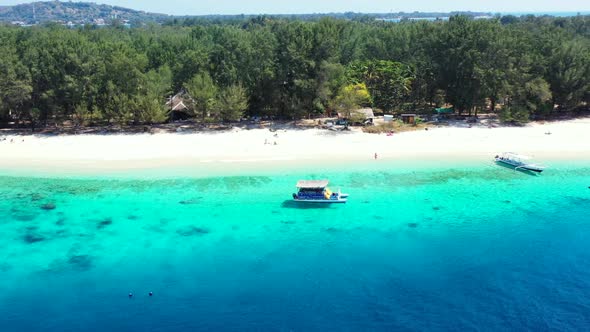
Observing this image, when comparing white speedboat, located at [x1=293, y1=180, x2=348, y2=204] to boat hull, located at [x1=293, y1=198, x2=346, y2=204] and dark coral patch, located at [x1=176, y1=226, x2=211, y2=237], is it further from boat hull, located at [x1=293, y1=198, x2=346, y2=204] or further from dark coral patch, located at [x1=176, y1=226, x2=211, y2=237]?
dark coral patch, located at [x1=176, y1=226, x2=211, y2=237]

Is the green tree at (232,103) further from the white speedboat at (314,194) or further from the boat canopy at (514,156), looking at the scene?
the boat canopy at (514,156)

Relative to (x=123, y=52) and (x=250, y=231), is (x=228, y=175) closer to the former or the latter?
(x=250, y=231)

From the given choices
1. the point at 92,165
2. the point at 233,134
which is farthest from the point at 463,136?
the point at 92,165

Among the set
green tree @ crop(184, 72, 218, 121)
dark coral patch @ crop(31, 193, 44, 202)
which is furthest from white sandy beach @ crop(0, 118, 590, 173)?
dark coral patch @ crop(31, 193, 44, 202)

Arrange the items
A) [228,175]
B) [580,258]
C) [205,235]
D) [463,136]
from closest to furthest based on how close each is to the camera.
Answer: [580,258] < [205,235] < [228,175] < [463,136]

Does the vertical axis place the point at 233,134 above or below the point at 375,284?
above

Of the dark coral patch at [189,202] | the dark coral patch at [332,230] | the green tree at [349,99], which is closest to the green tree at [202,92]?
the green tree at [349,99]

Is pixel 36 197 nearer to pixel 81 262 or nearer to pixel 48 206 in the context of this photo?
pixel 48 206

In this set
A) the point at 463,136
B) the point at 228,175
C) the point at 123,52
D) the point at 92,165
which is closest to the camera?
the point at 228,175
